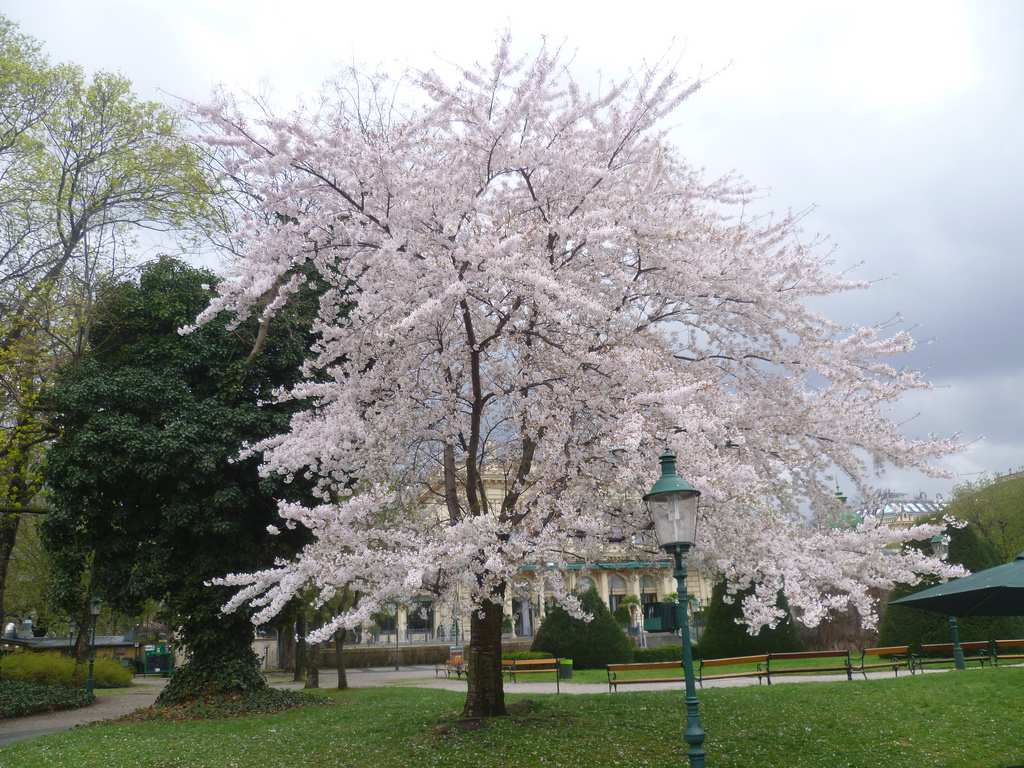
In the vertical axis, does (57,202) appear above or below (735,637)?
above

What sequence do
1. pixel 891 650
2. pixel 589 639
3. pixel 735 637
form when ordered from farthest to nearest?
pixel 589 639 < pixel 735 637 < pixel 891 650

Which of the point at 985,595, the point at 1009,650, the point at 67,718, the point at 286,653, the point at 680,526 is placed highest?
the point at 680,526

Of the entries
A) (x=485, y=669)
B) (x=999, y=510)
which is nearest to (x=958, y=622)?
(x=485, y=669)

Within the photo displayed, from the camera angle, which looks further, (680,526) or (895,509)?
(895,509)

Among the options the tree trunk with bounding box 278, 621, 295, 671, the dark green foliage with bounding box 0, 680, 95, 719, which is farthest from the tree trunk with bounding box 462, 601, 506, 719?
the tree trunk with bounding box 278, 621, 295, 671

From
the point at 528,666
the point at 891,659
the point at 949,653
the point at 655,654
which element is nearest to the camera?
the point at 949,653

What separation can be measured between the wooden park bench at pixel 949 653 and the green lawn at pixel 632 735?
171 inches

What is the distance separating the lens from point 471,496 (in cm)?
1124

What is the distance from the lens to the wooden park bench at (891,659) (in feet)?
57.7

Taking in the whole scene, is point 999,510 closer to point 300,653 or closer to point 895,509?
point 895,509

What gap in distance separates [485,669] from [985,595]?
22.2ft

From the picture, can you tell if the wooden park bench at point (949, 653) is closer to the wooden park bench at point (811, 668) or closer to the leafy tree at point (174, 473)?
the wooden park bench at point (811, 668)

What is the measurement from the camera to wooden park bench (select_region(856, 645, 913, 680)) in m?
17.6

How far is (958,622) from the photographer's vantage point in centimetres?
1916
